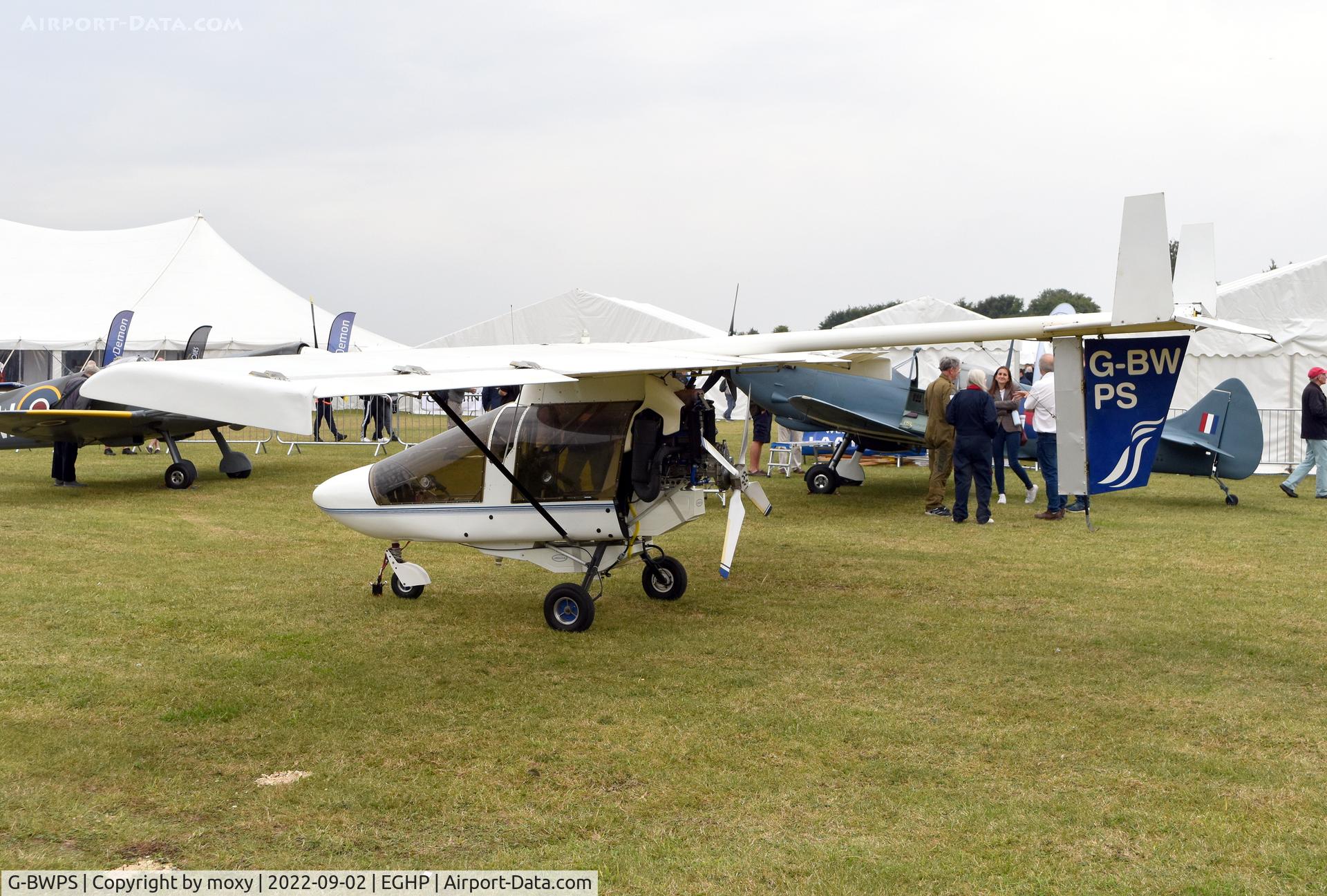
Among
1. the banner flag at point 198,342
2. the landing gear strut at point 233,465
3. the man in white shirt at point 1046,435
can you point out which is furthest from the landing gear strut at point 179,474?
the man in white shirt at point 1046,435

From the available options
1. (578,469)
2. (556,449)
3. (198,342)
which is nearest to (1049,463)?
(578,469)

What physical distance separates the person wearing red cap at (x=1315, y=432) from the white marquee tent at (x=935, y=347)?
333 inches

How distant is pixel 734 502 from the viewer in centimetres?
720

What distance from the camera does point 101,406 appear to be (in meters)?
15.3

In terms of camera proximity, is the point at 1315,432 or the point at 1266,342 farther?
the point at 1266,342

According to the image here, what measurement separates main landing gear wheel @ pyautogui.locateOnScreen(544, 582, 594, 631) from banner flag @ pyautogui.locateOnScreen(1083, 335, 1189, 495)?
333cm

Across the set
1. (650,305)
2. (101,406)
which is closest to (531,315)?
(650,305)

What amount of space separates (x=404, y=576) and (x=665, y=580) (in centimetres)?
200

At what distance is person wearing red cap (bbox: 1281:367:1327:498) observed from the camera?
14430 mm

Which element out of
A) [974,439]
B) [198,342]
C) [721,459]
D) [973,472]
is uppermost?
[198,342]

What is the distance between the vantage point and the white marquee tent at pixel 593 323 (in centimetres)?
3105

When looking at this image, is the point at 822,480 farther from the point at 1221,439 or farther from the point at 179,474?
the point at 179,474

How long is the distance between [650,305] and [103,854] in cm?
→ 3056

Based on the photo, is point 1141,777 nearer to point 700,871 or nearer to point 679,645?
point 700,871
